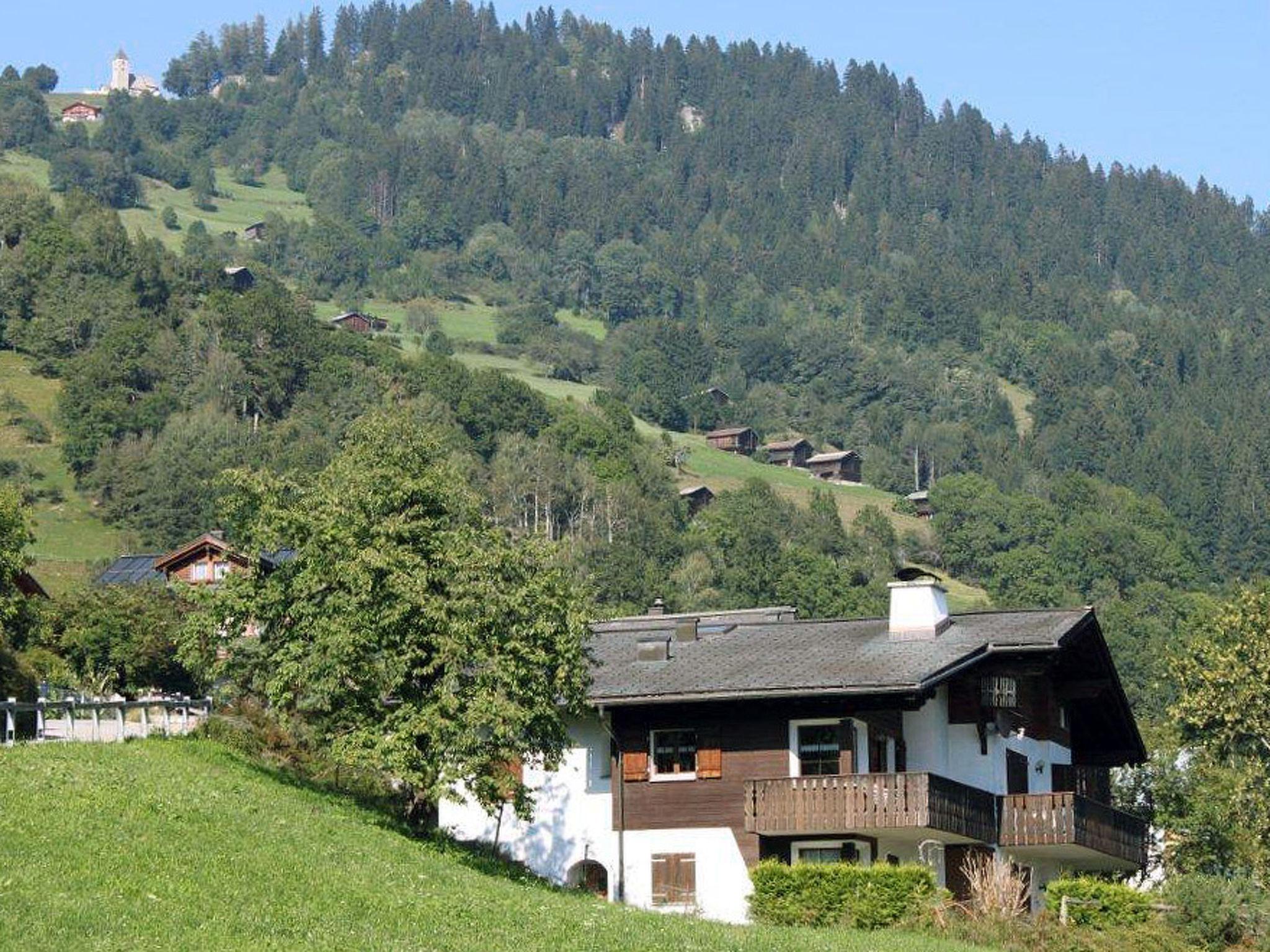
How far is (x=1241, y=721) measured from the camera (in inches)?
Result: 2598

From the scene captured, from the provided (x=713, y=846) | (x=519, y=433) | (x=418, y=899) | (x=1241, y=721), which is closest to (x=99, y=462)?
(x=519, y=433)

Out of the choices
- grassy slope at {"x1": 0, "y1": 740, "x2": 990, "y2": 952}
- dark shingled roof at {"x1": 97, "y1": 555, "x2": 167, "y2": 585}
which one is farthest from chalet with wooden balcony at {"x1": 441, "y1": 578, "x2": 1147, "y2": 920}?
dark shingled roof at {"x1": 97, "y1": 555, "x2": 167, "y2": 585}

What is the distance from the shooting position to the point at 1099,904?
43.8 m

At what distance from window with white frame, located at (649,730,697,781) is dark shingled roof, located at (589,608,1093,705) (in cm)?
115

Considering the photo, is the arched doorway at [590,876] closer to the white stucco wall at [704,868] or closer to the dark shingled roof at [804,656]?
the white stucco wall at [704,868]

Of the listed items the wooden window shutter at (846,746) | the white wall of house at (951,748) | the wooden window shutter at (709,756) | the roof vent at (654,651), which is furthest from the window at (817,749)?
the roof vent at (654,651)

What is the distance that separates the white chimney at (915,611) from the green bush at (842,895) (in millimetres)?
7767

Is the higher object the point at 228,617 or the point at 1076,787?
the point at 228,617

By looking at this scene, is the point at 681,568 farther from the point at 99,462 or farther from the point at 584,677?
the point at 584,677

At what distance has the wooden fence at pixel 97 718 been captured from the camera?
4259 cm

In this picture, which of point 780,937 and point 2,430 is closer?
point 780,937

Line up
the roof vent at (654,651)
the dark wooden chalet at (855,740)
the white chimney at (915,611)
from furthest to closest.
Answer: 1. the white chimney at (915,611)
2. the roof vent at (654,651)
3. the dark wooden chalet at (855,740)

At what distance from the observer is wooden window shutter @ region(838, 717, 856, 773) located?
47.2 metres

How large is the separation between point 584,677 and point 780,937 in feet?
26.1
